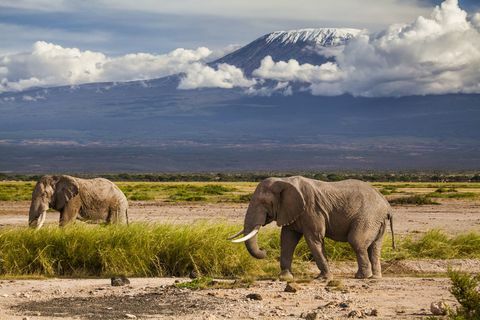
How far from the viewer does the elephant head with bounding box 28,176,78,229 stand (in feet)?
74.7

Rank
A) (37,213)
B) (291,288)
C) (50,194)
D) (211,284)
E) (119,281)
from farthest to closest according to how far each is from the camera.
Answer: (50,194) → (37,213) → (119,281) → (211,284) → (291,288)

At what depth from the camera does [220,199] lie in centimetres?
5162

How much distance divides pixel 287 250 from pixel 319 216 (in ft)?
2.91

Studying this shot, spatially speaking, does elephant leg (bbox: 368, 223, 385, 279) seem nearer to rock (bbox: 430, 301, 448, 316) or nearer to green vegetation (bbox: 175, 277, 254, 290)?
green vegetation (bbox: 175, 277, 254, 290)

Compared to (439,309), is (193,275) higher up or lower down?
lower down

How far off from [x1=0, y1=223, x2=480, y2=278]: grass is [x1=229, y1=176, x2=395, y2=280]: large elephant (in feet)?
4.11

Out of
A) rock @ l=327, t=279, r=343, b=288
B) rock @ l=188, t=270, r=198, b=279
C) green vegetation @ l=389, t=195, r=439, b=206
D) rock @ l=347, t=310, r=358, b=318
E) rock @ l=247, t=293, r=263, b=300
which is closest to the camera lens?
rock @ l=347, t=310, r=358, b=318

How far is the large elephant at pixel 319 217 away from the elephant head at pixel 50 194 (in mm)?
7573

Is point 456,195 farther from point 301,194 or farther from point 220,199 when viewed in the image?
point 301,194

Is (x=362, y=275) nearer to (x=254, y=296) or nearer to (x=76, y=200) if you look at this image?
(x=254, y=296)

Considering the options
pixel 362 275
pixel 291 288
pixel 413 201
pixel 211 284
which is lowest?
pixel 413 201

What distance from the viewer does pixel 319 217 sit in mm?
16938

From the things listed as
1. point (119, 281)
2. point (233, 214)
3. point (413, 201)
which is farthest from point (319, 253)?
point (413, 201)

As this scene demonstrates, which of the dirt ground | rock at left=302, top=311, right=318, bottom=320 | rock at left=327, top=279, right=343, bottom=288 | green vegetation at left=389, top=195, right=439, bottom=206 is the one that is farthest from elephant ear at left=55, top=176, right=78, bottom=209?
green vegetation at left=389, top=195, right=439, bottom=206
